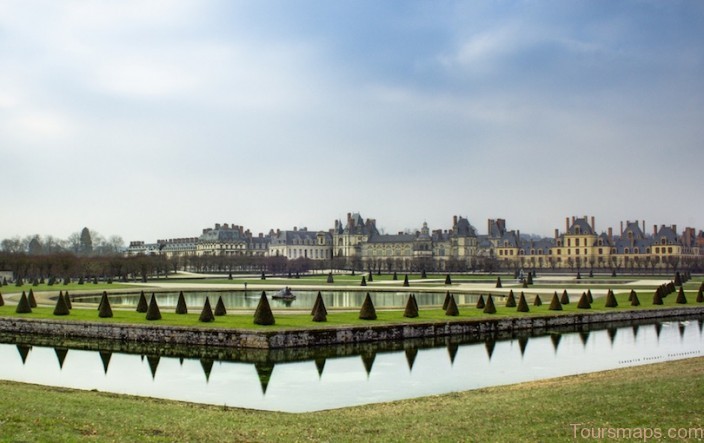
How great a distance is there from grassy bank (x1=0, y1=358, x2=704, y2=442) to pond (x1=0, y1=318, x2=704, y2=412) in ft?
6.53

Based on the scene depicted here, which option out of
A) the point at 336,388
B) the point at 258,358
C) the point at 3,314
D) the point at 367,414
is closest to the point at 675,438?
the point at 367,414

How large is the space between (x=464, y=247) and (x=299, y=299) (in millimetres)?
86386

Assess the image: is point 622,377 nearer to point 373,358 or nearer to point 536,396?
point 536,396

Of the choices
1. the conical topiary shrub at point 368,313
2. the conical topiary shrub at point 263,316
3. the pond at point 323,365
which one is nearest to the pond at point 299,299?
the conical topiary shrub at point 368,313

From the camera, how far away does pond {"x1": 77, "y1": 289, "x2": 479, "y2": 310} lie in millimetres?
35344

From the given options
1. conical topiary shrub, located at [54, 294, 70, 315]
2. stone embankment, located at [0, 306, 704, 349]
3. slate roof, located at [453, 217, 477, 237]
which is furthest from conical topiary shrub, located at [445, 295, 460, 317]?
slate roof, located at [453, 217, 477, 237]

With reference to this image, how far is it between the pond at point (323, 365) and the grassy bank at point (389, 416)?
1.99 metres

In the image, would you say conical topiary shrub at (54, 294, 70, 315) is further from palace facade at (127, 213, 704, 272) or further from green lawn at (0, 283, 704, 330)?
palace facade at (127, 213, 704, 272)

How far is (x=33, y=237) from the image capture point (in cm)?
14100

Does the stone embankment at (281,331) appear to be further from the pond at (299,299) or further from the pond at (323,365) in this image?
the pond at (299,299)

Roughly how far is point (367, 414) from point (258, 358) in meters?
8.68

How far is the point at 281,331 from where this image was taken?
2269cm

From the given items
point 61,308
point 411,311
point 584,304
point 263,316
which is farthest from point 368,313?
point 61,308

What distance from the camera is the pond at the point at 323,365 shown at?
1617 cm
